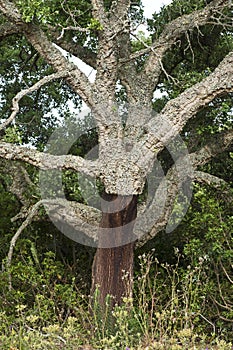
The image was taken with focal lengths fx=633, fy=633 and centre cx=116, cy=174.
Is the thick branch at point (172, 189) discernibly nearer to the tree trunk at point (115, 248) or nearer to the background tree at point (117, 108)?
the background tree at point (117, 108)

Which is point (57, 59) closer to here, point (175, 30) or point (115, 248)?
point (175, 30)

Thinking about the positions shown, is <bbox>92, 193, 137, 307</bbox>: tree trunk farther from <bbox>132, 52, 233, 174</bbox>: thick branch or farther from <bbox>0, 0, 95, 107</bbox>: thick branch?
<bbox>0, 0, 95, 107</bbox>: thick branch

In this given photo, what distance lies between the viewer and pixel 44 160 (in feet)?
28.6

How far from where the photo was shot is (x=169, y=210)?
400 inches

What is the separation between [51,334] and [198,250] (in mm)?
5268

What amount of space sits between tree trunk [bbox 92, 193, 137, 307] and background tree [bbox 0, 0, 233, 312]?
1 cm

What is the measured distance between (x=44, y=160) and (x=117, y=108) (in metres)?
1.46

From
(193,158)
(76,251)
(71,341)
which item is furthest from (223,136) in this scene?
(71,341)

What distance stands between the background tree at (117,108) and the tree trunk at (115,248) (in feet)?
0.05

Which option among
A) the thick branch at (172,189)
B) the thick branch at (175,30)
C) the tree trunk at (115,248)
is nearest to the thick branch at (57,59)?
the thick branch at (175,30)

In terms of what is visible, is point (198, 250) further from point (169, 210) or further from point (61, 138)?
point (61, 138)

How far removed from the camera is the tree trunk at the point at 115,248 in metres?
8.76

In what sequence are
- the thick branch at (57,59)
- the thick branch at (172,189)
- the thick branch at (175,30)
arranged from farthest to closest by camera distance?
the thick branch at (172,189) < the thick branch at (175,30) < the thick branch at (57,59)

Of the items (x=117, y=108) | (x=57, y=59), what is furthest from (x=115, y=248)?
(x=57, y=59)
